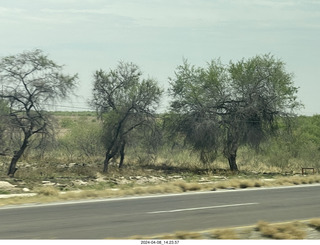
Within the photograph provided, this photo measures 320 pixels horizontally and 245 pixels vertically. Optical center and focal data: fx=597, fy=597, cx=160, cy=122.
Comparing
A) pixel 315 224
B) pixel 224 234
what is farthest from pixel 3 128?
pixel 224 234

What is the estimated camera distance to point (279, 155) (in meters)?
52.2

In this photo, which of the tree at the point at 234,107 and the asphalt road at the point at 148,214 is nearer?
the asphalt road at the point at 148,214

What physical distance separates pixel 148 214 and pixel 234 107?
30132mm

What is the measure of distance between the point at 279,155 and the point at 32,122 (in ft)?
77.4

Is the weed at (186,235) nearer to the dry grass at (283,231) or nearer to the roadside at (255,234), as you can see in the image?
the roadside at (255,234)

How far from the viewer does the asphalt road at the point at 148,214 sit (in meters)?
12.8

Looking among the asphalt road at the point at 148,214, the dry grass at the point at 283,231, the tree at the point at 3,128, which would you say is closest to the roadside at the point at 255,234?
the dry grass at the point at 283,231

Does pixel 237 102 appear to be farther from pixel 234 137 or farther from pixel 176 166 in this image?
pixel 176 166

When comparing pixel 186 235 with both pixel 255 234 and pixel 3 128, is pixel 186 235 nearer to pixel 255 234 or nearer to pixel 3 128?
pixel 255 234

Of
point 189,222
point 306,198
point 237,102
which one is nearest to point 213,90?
point 237,102

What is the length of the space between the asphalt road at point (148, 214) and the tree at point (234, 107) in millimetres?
21954

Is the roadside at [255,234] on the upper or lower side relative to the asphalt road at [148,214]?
upper
